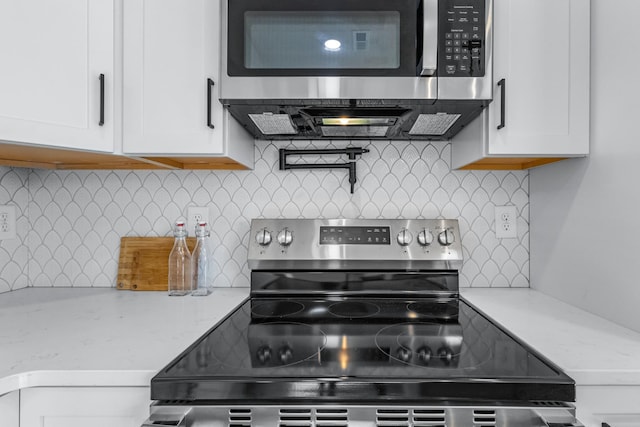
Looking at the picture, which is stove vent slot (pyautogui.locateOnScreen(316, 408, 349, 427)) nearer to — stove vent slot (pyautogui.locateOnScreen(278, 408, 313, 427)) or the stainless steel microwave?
stove vent slot (pyautogui.locateOnScreen(278, 408, 313, 427))

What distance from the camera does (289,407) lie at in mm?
750

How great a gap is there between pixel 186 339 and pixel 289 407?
1.11 feet

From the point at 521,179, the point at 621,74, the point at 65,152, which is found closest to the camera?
the point at 621,74

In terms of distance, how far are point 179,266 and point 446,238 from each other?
997mm

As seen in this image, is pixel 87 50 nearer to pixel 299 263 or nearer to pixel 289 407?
pixel 299 263

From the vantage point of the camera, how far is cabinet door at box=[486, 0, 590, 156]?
116cm

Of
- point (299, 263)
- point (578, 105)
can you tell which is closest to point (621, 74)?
point (578, 105)

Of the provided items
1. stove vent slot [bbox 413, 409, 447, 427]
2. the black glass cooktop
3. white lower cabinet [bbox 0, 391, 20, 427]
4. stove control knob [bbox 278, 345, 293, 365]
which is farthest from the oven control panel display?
white lower cabinet [bbox 0, 391, 20, 427]

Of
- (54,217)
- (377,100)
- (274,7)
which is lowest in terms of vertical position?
(54,217)

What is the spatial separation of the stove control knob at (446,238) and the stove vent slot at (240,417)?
0.93 m

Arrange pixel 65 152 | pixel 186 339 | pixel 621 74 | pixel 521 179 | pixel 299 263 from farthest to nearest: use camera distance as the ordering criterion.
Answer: pixel 521 179 < pixel 299 263 < pixel 65 152 < pixel 621 74 < pixel 186 339

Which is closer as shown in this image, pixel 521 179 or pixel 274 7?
pixel 274 7

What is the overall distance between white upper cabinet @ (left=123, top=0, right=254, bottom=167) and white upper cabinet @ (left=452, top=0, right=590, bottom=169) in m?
0.85

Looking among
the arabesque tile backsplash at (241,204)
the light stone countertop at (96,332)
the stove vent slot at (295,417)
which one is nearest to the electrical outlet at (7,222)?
the arabesque tile backsplash at (241,204)
